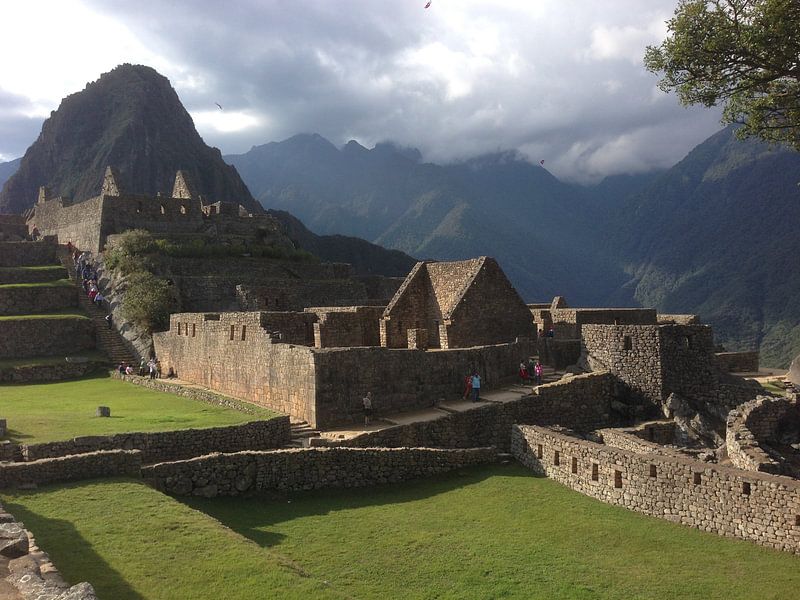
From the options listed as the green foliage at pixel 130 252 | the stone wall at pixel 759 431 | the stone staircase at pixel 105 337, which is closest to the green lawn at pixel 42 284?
the stone staircase at pixel 105 337

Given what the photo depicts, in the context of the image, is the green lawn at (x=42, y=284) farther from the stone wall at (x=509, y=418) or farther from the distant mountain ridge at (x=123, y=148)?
the distant mountain ridge at (x=123, y=148)

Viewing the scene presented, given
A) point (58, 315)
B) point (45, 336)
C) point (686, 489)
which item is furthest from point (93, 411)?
point (58, 315)

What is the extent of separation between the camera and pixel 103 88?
99.6m

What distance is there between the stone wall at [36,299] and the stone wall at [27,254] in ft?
19.6

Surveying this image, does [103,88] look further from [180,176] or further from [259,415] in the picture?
[259,415]

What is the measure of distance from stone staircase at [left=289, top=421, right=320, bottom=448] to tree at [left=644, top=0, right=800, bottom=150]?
12.4 m

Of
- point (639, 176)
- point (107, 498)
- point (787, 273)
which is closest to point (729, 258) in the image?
point (787, 273)

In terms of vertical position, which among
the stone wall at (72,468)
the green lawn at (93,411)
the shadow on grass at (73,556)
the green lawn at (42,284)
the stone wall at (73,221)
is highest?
the stone wall at (73,221)

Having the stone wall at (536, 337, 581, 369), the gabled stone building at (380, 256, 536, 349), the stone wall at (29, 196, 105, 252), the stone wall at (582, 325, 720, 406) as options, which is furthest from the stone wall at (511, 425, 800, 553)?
the stone wall at (29, 196, 105, 252)

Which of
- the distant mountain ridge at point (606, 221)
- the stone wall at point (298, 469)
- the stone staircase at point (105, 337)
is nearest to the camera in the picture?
the stone wall at point (298, 469)

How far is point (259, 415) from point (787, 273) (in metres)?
57.5

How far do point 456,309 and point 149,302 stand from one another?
14.8 m

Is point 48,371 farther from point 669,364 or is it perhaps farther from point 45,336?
point 669,364

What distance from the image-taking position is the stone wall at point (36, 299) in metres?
31.6
